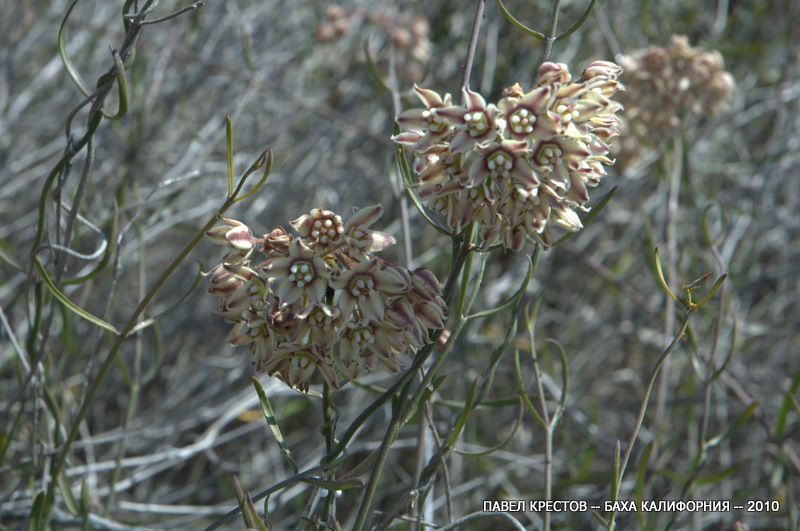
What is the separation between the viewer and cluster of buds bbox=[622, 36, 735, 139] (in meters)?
2.42

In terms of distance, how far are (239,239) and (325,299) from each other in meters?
0.15

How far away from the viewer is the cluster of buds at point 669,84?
2422mm

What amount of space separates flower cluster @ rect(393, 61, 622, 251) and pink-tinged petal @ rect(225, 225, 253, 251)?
25 cm

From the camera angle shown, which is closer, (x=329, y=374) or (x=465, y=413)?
(x=329, y=374)

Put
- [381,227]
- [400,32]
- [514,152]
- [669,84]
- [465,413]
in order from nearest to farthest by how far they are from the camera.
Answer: [514,152] < [465,413] < [669,84] < [400,32] < [381,227]

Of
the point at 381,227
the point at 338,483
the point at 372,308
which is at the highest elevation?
the point at 372,308

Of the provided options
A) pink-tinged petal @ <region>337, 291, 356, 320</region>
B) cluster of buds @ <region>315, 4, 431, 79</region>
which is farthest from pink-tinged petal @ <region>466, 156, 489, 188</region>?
cluster of buds @ <region>315, 4, 431, 79</region>

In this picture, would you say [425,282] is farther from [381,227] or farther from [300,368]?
[381,227]

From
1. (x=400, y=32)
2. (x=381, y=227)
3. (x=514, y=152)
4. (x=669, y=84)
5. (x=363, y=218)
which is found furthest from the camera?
(x=381, y=227)

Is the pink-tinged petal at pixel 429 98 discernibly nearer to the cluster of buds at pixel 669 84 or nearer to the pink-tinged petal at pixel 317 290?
the pink-tinged petal at pixel 317 290

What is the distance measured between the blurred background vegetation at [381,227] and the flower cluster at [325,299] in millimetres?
1429

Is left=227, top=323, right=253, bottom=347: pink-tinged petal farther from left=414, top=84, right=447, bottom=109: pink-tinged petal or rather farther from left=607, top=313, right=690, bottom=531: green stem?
left=607, top=313, right=690, bottom=531: green stem

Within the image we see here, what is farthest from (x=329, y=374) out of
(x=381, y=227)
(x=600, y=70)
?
(x=381, y=227)

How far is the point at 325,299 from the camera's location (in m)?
1.12
